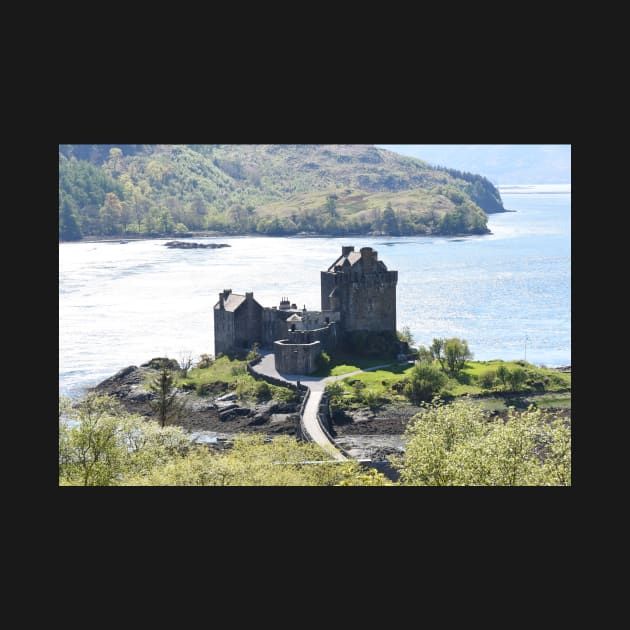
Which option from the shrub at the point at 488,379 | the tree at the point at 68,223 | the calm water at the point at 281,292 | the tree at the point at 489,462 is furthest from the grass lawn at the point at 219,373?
the tree at the point at 68,223

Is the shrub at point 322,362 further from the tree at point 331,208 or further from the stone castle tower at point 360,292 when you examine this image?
the tree at point 331,208

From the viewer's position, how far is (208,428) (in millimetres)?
53344

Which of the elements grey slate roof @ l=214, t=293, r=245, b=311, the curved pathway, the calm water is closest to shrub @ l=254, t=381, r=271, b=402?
the curved pathway

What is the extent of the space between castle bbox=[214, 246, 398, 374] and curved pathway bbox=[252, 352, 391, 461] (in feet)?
3.09

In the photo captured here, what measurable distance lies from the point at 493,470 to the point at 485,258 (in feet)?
360

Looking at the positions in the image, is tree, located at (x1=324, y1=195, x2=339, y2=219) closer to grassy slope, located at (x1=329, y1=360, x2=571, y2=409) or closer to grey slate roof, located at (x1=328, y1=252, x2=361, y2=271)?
grey slate roof, located at (x1=328, y1=252, x2=361, y2=271)

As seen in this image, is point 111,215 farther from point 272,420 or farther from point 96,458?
point 96,458

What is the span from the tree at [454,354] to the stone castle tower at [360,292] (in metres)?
3.64

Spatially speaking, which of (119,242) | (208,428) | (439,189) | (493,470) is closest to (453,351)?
(208,428)

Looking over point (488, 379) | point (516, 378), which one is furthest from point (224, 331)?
point (516, 378)

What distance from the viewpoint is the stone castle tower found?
61.4m

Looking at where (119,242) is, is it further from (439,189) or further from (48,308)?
(48,308)

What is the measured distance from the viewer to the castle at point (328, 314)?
2362 inches

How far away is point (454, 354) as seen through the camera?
6134cm
